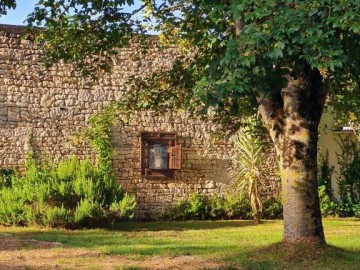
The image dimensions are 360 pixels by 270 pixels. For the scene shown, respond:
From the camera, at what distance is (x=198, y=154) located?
19.8 metres

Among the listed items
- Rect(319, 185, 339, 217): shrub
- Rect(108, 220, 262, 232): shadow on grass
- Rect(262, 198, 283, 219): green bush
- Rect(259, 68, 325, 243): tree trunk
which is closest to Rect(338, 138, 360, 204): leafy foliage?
Rect(319, 185, 339, 217): shrub

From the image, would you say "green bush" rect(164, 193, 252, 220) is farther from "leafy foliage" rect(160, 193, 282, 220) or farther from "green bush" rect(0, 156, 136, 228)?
"green bush" rect(0, 156, 136, 228)

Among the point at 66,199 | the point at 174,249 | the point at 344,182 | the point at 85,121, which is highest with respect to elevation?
the point at 85,121

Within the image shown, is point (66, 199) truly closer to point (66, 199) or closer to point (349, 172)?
point (66, 199)

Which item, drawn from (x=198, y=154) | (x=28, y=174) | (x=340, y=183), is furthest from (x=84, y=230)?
(x=340, y=183)

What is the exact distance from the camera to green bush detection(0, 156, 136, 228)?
15798 mm

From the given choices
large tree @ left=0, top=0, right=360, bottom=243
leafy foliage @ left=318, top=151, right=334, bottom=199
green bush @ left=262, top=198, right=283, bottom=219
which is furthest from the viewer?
leafy foliage @ left=318, top=151, right=334, bottom=199

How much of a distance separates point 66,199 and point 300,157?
277 inches

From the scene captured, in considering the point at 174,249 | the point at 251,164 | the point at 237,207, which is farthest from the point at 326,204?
the point at 174,249

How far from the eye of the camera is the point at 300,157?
10.4 m

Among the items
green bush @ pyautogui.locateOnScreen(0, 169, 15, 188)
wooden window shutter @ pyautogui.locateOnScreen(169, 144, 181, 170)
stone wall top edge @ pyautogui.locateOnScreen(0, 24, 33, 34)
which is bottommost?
green bush @ pyautogui.locateOnScreen(0, 169, 15, 188)

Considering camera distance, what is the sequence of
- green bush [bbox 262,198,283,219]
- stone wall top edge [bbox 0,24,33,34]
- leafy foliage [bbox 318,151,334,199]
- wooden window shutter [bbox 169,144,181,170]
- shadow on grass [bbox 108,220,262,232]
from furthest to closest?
leafy foliage [bbox 318,151,334,199] < green bush [bbox 262,198,283,219] < wooden window shutter [bbox 169,144,181,170] < stone wall top edge [bbox 0,24,33,34] < shadow on grass [bbox 108,220,262,232]

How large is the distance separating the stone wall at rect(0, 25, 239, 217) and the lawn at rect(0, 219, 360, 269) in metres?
→ 2.09

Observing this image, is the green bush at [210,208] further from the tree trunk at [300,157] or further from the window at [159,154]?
the tree trunk at [300,157]
